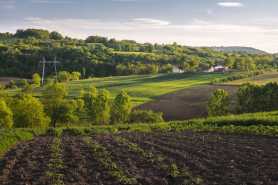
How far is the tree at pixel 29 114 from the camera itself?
69.2m

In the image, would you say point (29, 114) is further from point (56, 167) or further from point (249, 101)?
point (56, 167)

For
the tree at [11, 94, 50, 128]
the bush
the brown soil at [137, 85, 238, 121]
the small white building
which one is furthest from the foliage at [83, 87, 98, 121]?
the small white building

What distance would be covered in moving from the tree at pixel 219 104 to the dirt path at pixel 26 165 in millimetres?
47368

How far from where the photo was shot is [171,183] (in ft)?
71.2

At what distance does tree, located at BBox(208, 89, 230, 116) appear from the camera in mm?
80275

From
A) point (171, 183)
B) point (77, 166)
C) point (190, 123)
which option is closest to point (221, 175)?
point (171, 183)

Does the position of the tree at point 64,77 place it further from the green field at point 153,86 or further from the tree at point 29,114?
the tree at point 29,114

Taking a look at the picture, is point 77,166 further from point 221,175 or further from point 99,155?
point 221,175

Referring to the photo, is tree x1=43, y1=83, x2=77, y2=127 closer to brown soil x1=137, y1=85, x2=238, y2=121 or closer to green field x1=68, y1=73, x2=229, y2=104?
brown soil x1=137, y1=85, x2=238, y2=121

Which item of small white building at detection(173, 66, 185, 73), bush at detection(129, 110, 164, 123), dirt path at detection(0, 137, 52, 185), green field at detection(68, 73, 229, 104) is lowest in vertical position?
bush at detection(129, 110, 164, 123)

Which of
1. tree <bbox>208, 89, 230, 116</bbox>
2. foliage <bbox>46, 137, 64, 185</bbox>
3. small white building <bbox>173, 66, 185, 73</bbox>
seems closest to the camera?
foliage <bbox>46, 137, 64, 185</bbox>

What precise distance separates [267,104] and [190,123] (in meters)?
27.1

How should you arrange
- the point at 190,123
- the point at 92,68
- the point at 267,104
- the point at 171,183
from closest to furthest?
1. the point at 171,183
2. the point at 190,123
3. the point at 267,104
4. the point at 92,68

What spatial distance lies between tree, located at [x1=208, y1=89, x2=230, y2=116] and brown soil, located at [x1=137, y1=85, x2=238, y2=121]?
2029mm
